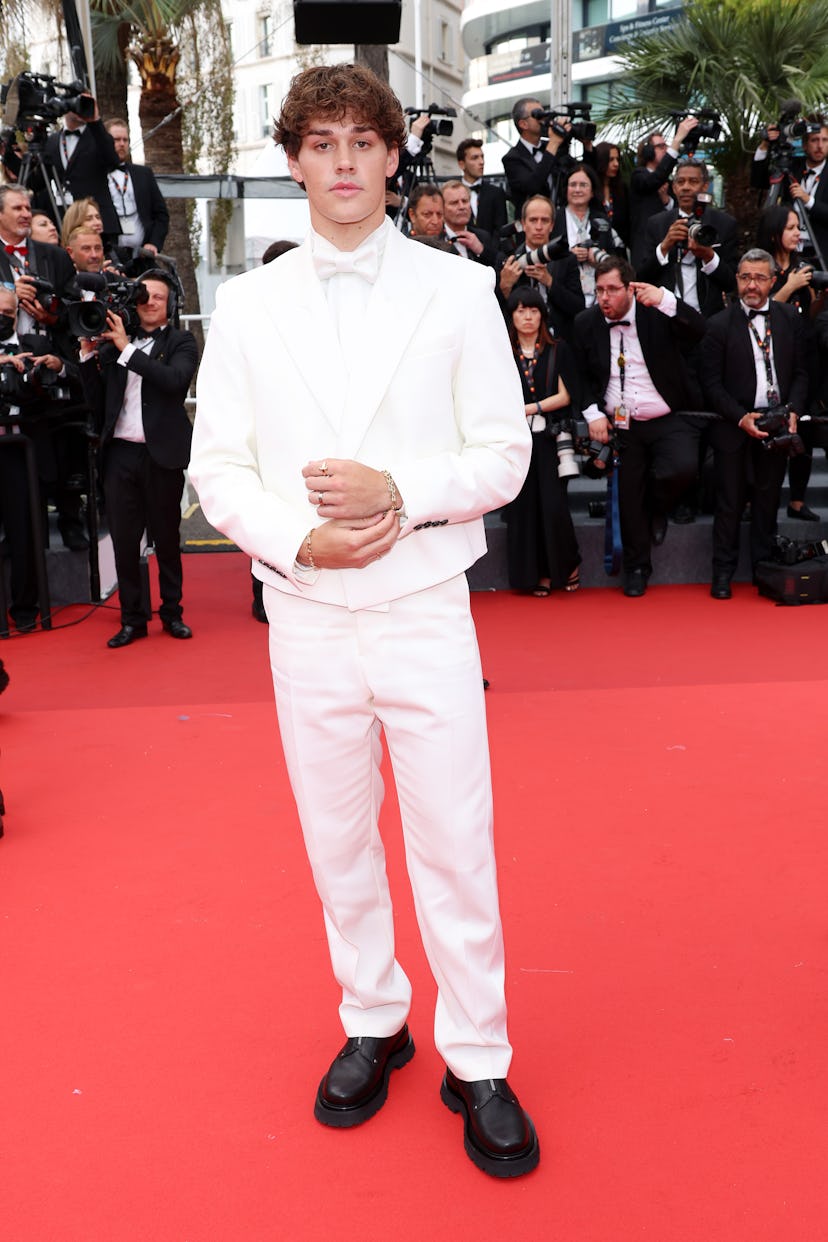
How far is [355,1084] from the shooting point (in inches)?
90.7

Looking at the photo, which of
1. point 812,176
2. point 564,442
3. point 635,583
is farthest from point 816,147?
point 635,583

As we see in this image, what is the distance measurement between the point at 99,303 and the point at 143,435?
67 centimetres

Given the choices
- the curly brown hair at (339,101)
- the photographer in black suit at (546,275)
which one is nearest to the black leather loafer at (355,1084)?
the curly brown hair at (339,101)

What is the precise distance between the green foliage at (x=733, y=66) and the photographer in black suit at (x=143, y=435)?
6.48m

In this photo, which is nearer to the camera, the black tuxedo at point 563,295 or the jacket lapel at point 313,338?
the jacket lapel at point 313,338

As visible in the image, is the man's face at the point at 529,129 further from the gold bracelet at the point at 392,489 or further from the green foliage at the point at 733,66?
the gold bracelet at the point at 392,489

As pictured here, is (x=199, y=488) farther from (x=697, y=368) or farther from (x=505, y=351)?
(x=697, y=368)

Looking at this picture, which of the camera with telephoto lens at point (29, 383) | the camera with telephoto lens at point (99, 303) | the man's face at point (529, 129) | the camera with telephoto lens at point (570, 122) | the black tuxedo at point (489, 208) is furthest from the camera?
the black tuxedo at point (489, 208)

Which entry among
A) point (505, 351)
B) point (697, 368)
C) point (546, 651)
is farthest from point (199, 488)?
point (697, 368)

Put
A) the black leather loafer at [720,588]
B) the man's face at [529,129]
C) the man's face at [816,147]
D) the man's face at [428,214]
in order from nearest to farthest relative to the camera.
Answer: the black leather loafer at [720,588]
the man's face at [428,214]
the man's face at [816,147]
the man's face at [529,129]

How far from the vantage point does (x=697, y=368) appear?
7145 mm

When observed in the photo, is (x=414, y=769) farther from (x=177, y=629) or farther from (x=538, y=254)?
(x=538, y=254)

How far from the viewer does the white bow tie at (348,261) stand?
6.88ft

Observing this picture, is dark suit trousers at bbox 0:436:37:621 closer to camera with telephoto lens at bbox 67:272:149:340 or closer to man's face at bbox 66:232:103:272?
camera with telephoto lens at bbox 67:272:149:340
